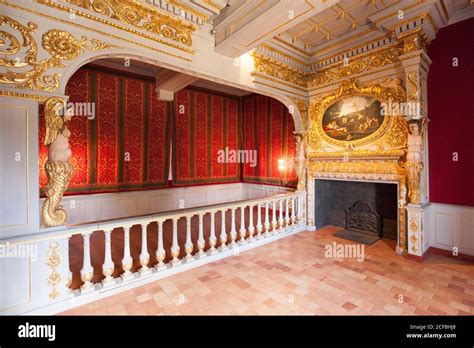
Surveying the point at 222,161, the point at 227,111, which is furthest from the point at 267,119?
the point at 222,161

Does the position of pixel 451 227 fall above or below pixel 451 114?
below

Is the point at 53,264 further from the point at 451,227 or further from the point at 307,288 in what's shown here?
the point at 451,227

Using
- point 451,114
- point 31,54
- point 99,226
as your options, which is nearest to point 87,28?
point 31,54

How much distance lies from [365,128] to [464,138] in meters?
1.50

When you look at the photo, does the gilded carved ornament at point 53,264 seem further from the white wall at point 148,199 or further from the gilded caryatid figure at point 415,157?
the gilded caryatid figure at point 415,157

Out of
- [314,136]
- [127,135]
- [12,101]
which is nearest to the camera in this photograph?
[12,101]

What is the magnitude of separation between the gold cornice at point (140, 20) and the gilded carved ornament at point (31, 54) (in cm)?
34

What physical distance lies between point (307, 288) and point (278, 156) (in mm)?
4925

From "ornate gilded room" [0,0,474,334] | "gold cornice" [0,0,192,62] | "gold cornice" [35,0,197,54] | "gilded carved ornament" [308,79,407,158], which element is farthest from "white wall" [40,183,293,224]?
"gold cornice" [35,0,197,54]

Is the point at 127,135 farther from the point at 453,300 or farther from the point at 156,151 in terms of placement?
the point at 453,300

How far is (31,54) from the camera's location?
90.6 inches

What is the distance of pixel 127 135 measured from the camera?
6.08 metres

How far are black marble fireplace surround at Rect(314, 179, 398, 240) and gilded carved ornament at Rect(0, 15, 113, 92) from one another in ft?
17.0

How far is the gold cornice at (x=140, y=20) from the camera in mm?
2596
